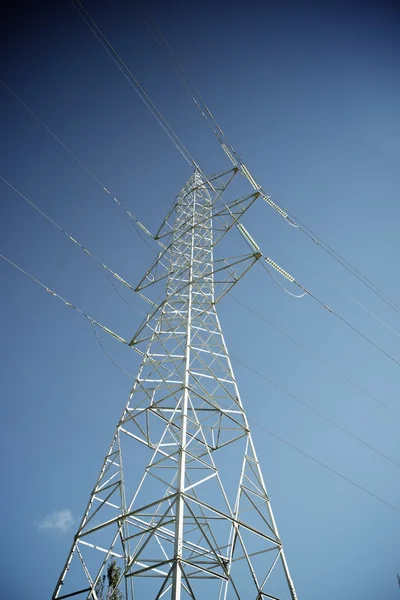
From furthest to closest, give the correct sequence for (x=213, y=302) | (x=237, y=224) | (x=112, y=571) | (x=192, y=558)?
(x=112, y=571), (x=237, y=224), (x=213, y=302), (x=192, y=558)

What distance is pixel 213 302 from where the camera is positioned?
34.6 feet

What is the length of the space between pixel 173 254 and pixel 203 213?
8.00 feet

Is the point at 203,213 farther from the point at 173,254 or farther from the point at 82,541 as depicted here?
the point at 82,541

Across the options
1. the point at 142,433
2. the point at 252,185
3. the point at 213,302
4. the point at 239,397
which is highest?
the point at 252,185

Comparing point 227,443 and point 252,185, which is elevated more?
point 252,185

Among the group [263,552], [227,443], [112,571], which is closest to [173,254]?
[227,443]

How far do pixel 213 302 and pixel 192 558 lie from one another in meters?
6.16

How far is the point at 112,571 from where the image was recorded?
28594 millimetres

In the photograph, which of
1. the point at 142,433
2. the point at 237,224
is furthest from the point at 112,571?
the point at 237,224

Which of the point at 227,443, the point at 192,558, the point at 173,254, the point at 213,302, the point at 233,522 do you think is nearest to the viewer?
the point at 233,522

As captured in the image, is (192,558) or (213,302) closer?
(192,558)

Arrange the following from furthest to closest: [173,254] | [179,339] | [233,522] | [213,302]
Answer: [173,254]
[213,302]
[179,339]
[233,522]

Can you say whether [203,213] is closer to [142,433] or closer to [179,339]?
[179,339]

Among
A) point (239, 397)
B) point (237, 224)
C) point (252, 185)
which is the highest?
point (252, 185)
